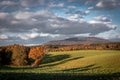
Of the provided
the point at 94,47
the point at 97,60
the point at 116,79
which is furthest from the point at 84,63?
the point at 94,47

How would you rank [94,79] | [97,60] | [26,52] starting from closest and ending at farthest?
1. [94,79]
2. [97,60]
3. [26,52]

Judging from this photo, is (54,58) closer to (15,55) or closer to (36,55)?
(36,55)

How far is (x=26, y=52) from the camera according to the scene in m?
78.4

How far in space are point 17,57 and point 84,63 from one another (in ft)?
60.5

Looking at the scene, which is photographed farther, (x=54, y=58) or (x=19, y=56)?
(x=54, y=58)

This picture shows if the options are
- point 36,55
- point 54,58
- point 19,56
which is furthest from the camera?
point 54,58

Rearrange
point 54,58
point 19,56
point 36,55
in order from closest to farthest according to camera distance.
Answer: point 19,56 < point 36,55 < point 54,58

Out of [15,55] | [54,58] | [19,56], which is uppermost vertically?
[15,55]

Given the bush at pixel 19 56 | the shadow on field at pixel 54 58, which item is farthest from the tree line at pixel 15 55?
the shadow on field at pixel 54 58

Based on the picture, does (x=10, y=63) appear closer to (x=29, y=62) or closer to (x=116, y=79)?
(x=29, y=62)

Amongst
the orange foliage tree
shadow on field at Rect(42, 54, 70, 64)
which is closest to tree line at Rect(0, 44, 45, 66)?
the orange foliage tree

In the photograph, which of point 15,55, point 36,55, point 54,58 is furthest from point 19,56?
point 54,58

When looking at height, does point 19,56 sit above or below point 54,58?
above

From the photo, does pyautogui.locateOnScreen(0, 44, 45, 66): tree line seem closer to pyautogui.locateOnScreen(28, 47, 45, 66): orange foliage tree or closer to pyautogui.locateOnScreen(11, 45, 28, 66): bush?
pyautogui.locateOnScreen(11, 45, 28, 66): bush
